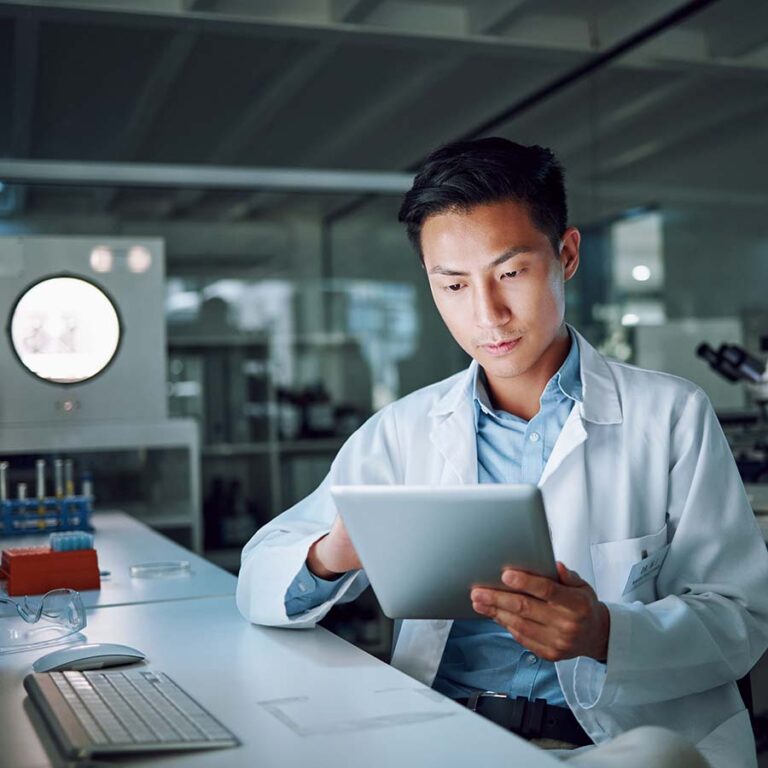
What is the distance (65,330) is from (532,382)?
226cm

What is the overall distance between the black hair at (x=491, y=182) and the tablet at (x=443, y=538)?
1.85 ft

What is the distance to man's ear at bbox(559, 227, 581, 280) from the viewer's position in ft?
5.57

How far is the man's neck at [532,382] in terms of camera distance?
175 cm

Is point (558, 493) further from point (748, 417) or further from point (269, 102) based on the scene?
point (269, 102)

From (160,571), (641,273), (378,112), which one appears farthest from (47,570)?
(378,112)

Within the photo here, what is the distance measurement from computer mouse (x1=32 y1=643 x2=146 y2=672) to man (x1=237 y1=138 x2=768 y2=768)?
9.9 inches

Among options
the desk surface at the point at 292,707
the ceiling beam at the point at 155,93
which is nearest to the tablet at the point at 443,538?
the desk surface at the point at 292,707

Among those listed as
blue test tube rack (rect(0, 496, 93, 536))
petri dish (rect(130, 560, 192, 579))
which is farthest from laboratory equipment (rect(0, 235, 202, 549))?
petri dish (rect(130, 560, 192, 579))

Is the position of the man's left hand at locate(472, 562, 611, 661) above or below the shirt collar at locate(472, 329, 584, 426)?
below

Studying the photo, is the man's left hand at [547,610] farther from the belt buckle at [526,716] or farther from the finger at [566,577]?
the belt buckle at [526,716]

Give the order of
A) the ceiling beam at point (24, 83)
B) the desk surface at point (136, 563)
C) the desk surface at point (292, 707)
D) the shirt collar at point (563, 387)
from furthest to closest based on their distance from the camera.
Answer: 1. the ceiling beam at point (24, 83)
2. the desk surface at point (136, 563)
3. the shirt collar at point (563, 387)
4. the desk surface at point (292, 707)

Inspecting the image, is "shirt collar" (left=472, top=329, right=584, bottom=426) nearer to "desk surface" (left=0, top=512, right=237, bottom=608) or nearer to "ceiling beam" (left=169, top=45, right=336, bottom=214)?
"desk surface" (left=0, top=512, right=237, bottom=608)

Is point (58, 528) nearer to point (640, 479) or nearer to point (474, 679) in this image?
point (474, 679)

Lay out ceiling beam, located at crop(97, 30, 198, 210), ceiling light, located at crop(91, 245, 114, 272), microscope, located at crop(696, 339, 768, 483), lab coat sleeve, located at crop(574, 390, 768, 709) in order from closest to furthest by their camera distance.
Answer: lab coat sleeve, located at crop(574, 390, 768, 709)
microscope, located at crop(696, 339, 768, 483)
ceiling light, located at crop(91, 245, 114, 272)
ceiling beam, located at crop(97, 30, 198, 210)
